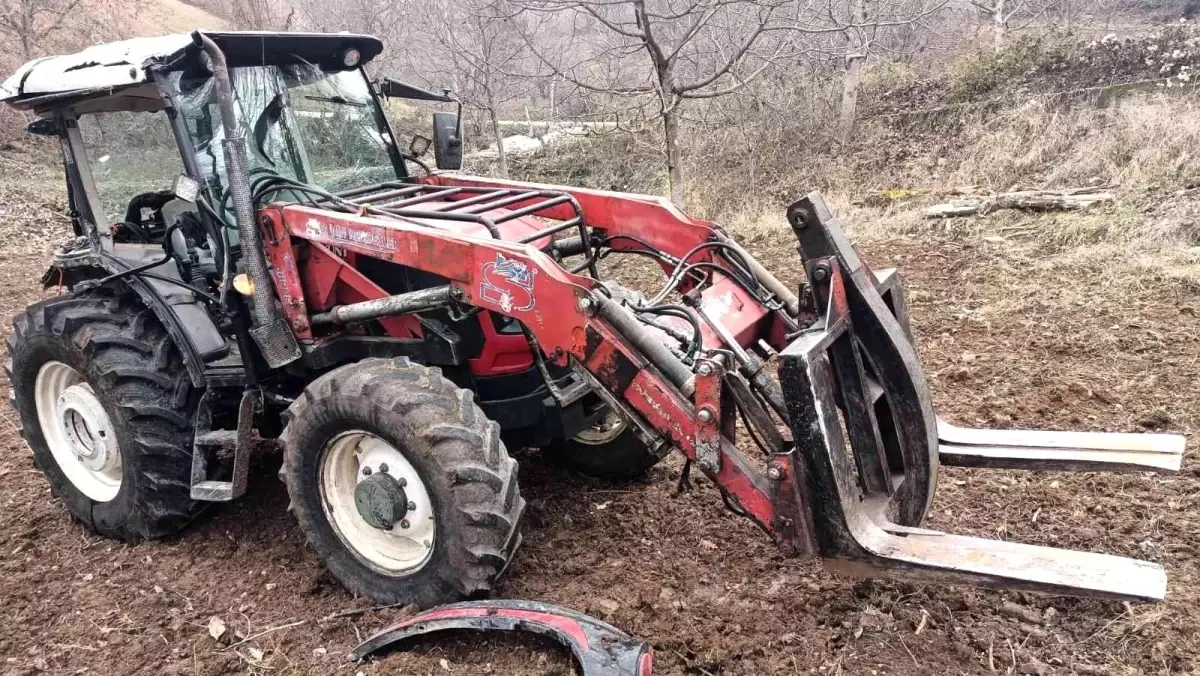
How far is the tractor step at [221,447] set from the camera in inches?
143

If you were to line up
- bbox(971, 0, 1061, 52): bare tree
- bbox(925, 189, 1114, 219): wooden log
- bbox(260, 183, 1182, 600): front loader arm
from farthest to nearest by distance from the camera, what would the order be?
bbox(971, 0, 1061, 52): bare tree
bbox(925, 189, 1114, 219): wooden log
bbox(260, 183, 1182, 600): front loader arm

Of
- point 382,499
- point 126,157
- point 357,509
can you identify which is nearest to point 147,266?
point 126,157

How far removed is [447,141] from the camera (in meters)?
4.71

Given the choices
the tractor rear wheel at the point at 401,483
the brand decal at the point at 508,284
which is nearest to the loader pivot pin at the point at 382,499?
the tractor rear wheel at the point at 401,483

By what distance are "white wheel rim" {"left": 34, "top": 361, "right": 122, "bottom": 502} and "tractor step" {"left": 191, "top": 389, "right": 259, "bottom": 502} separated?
57 cm

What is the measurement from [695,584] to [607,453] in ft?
3.42

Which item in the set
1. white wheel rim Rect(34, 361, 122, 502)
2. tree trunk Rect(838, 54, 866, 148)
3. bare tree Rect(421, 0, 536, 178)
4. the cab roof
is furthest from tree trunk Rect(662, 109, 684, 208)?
white wheel rim Rect(34, 361, 122, 502)

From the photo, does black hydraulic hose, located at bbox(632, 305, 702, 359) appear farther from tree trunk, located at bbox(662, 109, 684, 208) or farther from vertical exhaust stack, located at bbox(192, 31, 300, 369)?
tree trunk, located at bbox(662, 109, 684, 208)

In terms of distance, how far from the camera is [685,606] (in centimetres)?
324

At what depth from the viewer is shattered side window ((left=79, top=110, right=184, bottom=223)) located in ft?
13.2

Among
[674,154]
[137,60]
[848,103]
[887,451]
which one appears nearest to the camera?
[887,451]

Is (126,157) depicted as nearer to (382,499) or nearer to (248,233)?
(248,233)

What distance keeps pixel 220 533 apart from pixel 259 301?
1.31m

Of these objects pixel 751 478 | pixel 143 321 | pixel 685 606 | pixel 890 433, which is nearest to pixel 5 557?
pixel 143 321
